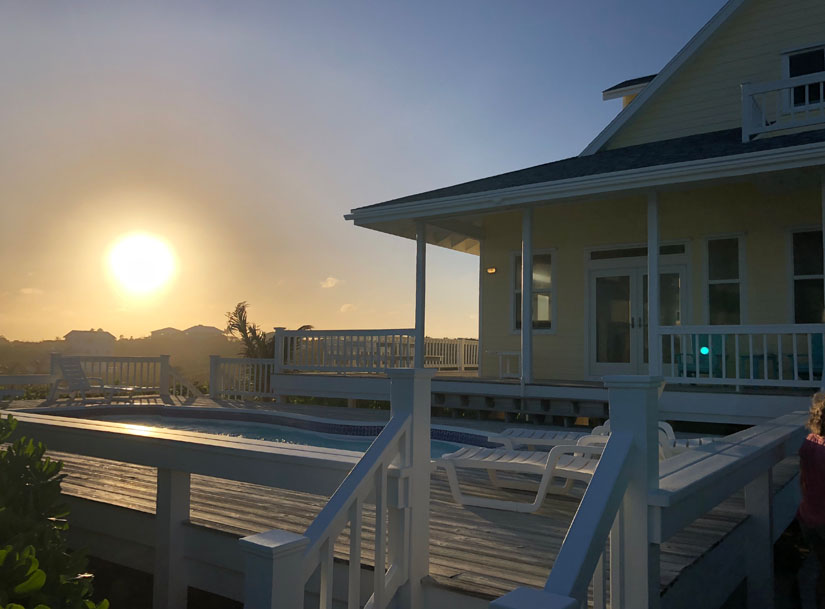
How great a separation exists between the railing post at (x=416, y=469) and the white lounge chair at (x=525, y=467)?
53.7 inches

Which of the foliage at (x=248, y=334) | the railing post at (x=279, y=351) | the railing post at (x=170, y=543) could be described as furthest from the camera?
the foliage at (x=248, y=334)

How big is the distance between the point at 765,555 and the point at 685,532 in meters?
0.58

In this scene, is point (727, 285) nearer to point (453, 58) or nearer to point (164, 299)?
point (453, 58)

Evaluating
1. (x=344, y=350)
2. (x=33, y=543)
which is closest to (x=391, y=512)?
(x=33, y=543)

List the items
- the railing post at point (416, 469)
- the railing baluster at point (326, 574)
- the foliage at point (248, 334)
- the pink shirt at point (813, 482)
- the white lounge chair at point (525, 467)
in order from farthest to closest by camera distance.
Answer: the foliage at point (248, 334) → the white lounge chair at point (525, 467) → the pink shirt at point (813, 482) → the railing post at point (416, 469) → the railing baluster at point (326, 574)

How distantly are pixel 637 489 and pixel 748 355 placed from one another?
8484 millimetres

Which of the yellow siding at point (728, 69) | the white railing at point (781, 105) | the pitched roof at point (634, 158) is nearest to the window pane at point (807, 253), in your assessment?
the pitched roof at point (634, 158)

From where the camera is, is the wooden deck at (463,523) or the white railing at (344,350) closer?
the wooden deck at (463,523)

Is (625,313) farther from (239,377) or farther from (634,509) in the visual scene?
(634,509)

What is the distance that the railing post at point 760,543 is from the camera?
12.2 ft

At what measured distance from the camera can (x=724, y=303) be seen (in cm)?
1023

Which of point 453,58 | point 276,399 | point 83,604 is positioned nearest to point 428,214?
point 453,58

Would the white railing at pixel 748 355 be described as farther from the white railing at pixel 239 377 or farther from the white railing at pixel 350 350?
the white railing at pixel 239 377

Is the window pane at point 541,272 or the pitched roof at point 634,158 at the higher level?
the pitched roof at point 634,158
